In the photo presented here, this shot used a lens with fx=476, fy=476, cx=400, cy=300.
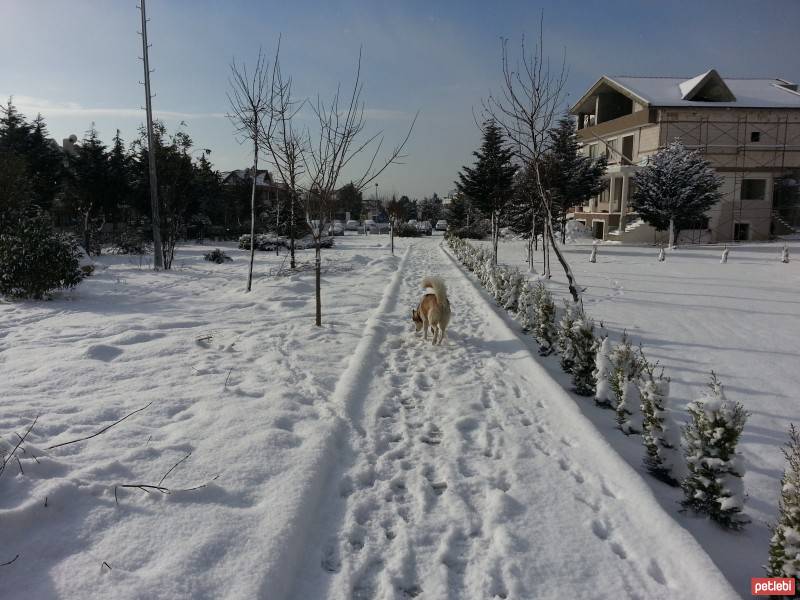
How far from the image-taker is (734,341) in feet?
25.3

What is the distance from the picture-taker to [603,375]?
5066 mm

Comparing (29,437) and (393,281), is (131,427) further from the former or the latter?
(393,281)

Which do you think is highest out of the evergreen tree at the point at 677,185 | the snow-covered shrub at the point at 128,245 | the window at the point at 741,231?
the evergreen tree at the point at 677,185

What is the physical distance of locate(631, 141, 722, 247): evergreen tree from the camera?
26453 mm

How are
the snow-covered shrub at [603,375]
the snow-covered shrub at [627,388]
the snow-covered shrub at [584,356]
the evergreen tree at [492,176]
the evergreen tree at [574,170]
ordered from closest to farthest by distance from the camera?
the snow-covered shrub at [627,388]
the snow-covered shrub at [603,375]
the snow-covered shrub at [584,356]
the evergreen tree at [492,176]
the evergreen tree at [574,170]

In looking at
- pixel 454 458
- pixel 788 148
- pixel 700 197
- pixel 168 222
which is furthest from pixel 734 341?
pixel 788 148

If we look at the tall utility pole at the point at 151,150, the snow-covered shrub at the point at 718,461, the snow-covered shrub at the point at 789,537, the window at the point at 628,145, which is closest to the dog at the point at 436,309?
the snow-covered shrub at the point at 718,461

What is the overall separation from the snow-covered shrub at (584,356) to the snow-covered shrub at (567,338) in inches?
6.6

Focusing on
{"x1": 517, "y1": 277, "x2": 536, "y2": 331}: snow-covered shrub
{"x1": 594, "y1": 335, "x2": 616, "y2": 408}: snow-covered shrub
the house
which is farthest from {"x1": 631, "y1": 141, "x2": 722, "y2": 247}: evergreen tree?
{"x1": 594, "y1": 335, "x2": 616, "y2": 408}: snow-covered shrub

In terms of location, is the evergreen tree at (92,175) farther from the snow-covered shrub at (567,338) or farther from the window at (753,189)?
the window at (753,189)

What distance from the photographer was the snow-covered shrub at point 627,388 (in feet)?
14.4

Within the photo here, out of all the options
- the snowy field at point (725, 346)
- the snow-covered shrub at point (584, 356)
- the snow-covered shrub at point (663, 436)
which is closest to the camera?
the snowy field at point (725, 346)

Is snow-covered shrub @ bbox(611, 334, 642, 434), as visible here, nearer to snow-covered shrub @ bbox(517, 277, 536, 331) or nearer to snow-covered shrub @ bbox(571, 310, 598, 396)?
snow-covered shrub @ bbox(571, 310, 598, 396)

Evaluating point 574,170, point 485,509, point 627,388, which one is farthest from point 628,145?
point 485,509
